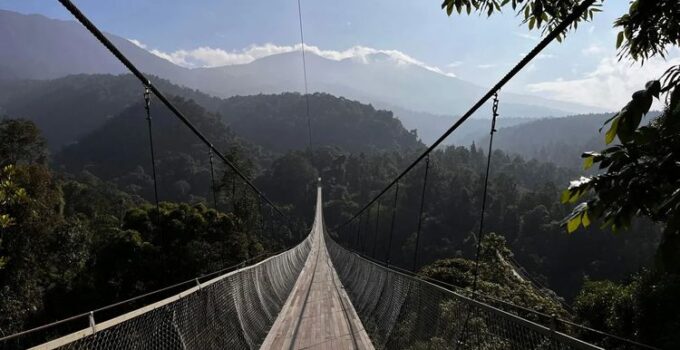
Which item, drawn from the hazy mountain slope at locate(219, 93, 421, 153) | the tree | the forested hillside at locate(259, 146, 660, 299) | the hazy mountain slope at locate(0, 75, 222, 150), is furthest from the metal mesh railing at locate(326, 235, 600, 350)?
the hazy mountain slope at locate(0, 75, 222, 150)

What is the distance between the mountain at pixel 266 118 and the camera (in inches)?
5969

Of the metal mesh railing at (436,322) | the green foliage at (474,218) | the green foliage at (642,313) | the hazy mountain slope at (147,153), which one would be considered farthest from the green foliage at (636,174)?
the hazy mountain slope at (147,153)

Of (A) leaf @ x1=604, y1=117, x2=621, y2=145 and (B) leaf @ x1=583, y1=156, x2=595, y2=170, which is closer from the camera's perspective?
(A) leaf @ x1=604, y1=117, x2=621, y2=145

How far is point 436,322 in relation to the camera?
4.84m

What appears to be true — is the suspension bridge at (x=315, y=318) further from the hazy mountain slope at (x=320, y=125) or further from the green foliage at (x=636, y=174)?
the hazy mountain slope at (x=320, y=125)

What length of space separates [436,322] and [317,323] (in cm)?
408

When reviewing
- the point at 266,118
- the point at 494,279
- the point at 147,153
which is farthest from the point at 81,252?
the point at 266,118

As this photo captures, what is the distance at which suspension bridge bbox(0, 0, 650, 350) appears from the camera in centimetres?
283

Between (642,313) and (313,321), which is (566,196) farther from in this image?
(642,313)

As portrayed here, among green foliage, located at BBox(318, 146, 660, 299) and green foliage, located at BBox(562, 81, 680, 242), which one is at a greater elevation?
green foliage, located at BBox(562, 81, 680, 242)

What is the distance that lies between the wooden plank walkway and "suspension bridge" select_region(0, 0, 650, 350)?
16 mm

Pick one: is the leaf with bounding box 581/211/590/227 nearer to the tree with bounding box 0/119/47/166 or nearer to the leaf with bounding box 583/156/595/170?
the leaf with bounding box 583/156/595/170

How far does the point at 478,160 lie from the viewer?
5069 inches

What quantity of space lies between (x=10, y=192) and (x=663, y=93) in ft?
20.6
